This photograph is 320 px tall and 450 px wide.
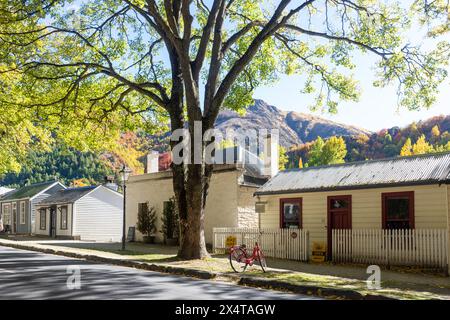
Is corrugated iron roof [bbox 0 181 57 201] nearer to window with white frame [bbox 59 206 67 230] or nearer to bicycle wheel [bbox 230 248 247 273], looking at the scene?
window with white frame [bbox 59 206 67 230]

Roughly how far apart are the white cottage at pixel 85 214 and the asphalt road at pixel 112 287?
2635 centimetres

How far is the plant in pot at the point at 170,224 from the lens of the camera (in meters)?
28.9

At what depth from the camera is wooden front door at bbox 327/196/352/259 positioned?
782 inches

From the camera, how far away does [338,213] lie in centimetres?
2023

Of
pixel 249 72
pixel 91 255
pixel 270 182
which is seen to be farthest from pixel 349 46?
pixel 91 255

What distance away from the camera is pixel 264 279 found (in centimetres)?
1338

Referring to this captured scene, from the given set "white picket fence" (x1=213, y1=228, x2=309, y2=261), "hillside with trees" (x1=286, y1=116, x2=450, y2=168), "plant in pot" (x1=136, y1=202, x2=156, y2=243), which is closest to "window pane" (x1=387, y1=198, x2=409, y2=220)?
"white picket fence" (x1=213, y1=228, x2=309, y2=261)

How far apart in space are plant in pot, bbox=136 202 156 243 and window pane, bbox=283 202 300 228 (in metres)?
11.1

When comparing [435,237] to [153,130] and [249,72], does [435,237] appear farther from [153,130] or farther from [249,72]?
[153,130]

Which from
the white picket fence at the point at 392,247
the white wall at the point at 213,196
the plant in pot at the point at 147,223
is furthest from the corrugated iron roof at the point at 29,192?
the white picket fence at the point at 392,247

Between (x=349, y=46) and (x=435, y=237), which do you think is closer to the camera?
(x=435, y=237)

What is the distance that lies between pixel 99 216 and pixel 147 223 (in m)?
12.9

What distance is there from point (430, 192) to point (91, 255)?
12.9 metres

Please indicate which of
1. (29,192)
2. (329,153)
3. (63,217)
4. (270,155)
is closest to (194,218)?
(270,155)
